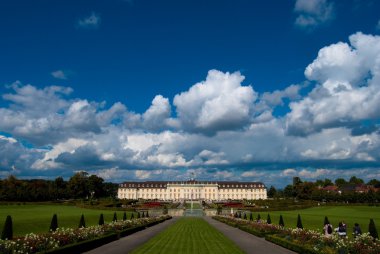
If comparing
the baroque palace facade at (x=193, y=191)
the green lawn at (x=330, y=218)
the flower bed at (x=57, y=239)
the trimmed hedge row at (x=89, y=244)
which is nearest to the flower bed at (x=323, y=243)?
the green lawn at (x=330, y=218)

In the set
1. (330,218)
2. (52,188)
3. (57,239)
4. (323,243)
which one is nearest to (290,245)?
(323,243)

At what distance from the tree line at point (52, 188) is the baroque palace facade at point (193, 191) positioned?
1728 inches

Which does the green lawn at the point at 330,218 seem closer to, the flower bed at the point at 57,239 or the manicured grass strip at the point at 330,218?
the manicured grass strip at the point at 330,218

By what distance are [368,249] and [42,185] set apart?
9796 cm

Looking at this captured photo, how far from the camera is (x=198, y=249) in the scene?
18.9 m

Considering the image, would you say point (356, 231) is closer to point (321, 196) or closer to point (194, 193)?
point (321, 196)

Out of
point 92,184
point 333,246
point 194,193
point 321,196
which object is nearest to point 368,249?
point 333,246

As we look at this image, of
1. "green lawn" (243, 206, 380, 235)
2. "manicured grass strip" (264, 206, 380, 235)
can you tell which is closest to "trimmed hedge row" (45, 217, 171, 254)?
"manicured grass strip" (264, 206, 380, 235)

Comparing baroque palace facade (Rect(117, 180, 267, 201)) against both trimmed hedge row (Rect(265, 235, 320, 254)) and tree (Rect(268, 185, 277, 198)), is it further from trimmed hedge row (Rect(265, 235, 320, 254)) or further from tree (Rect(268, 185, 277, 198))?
trimmed hedge row (Rect(265, 235, 320, 254))

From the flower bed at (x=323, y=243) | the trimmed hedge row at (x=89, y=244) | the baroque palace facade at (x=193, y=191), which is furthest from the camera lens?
the baroque palace facade at (x=193, y=191)

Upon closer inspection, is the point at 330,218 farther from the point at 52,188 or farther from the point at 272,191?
the point at 272,191

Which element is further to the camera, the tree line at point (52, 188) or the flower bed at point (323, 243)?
the tree line at point (52, 188)

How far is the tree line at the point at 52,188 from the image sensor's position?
80.6 meters

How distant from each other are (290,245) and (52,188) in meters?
88.4
